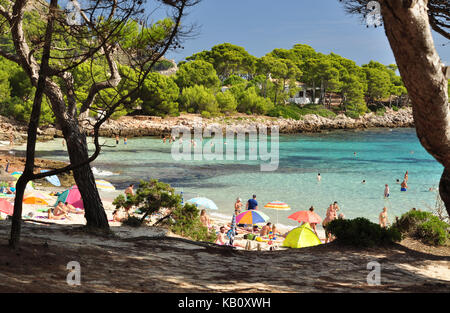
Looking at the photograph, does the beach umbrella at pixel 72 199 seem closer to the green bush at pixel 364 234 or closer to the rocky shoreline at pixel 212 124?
the green bush at pixel 364 234

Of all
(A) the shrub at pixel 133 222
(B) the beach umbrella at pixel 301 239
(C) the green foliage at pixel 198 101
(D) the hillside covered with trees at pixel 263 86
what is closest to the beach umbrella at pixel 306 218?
(B) the beach umbrella at pixel 301 239

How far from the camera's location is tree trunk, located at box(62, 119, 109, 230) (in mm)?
8086

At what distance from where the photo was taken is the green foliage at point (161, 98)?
187 feet

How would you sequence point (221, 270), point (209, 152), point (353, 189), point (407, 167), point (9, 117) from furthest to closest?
point (9, 117)
point (209, 152)
point (407, 167)
point (353, 189)
point (221, 270)

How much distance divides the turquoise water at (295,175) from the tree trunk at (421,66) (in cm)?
928

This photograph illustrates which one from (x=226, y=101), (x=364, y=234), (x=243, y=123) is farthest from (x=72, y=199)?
(x=226, y=101)

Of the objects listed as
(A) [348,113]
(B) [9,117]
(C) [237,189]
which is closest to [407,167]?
(C) [237,189]

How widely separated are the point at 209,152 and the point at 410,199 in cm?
2212

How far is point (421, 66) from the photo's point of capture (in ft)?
13.9

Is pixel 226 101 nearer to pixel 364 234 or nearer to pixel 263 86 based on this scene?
pixel 263 86

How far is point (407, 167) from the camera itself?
39.1 m

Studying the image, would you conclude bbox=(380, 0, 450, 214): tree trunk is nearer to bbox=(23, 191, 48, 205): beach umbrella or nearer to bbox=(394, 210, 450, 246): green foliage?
bbox=(394, 210, 450, 246): green foliage

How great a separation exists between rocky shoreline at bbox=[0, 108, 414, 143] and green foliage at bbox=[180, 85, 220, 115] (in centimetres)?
218
